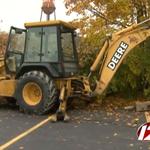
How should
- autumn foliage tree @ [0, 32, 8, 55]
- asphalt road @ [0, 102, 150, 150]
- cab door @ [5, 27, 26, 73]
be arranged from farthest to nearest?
1. autumn foliage tree @ [0, 32, 8, 55]
2. cab door @ [5, 27, 26, 73]
3. asphalt road @ [0, 102, 150, 150]

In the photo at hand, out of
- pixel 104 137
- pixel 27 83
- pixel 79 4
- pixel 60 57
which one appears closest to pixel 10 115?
pixel 27 83

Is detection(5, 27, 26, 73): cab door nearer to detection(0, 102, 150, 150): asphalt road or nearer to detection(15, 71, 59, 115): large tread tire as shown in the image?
detection(15, 71, 59, 115): large tread tire

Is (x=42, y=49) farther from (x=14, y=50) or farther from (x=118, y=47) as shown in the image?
(x=118, y=47)

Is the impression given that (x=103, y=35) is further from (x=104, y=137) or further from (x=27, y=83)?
(x=104, y=137)

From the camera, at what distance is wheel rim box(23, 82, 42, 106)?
14312 mm

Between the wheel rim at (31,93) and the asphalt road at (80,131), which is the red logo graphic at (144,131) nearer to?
the asphalt road at (80,131)

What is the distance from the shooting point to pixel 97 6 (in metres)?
17.4

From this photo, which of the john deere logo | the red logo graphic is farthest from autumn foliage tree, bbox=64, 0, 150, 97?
the red logo graphic

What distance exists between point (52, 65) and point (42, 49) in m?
0.61

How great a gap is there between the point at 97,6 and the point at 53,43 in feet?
12.3

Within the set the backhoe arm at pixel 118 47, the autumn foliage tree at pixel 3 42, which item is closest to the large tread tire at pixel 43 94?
the backhoe arm at pixel 118 47

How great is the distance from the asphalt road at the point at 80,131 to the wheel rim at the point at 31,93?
521mm

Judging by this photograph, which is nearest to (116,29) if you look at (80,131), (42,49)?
(42,49)

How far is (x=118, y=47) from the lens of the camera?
563 inches
